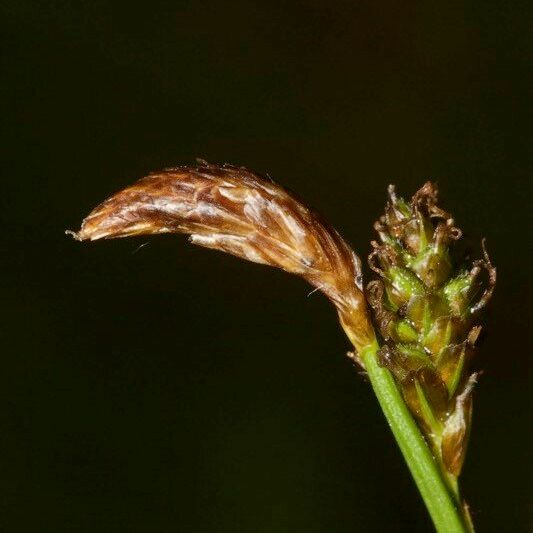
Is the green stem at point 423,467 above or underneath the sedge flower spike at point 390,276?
underneath

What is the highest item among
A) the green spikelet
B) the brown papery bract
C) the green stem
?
the brown papery bract

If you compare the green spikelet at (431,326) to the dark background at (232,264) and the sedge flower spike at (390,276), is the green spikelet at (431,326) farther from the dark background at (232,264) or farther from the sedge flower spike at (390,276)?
the dark background at (232,264)

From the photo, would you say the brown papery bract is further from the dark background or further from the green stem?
the dark background

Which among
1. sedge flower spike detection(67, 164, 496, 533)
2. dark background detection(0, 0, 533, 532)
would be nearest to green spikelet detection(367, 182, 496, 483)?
sedge flower spike detection(67, 164, 496, 533)

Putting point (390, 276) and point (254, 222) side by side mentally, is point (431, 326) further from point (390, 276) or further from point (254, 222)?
point (254, 222)

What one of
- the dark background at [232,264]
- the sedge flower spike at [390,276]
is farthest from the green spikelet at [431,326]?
the dark background at [232,264]

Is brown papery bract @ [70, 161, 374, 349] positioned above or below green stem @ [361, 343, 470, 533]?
above

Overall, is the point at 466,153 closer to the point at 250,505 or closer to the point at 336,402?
the point at 336,402
